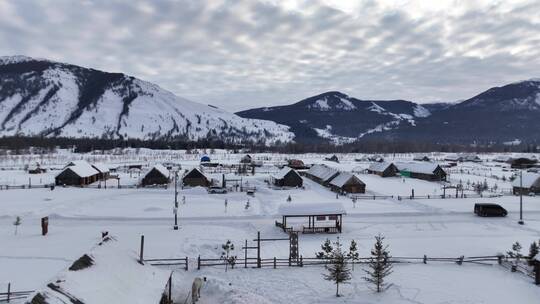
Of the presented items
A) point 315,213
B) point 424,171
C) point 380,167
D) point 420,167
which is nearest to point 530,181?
point 424,171

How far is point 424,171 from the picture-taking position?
275ft

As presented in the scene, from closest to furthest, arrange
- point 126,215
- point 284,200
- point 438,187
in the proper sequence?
point 126,215
point 284,200
point 438,187

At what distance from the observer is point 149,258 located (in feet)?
93.5

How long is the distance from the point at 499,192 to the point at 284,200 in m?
34.5

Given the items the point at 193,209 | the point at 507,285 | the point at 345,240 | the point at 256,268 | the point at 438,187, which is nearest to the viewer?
the point at 507,285

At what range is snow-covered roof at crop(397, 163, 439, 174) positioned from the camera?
81.9 metres

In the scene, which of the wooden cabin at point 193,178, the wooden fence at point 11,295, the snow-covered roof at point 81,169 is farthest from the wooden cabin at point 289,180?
the wooden fence at point 11,295

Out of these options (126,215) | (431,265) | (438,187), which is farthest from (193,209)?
(438,187)

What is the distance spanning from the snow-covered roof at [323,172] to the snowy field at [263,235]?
639 centimetres

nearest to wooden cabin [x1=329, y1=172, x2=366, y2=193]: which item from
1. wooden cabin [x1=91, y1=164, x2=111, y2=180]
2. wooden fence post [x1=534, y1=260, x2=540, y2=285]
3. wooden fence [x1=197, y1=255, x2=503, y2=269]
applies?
wooden fence [x1=197, y1=255, x2=503, y2=269]

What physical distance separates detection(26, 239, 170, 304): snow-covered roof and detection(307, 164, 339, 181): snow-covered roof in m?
53.3

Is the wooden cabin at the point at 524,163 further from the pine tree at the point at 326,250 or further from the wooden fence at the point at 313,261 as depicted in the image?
the pine tree at the point at 326,250

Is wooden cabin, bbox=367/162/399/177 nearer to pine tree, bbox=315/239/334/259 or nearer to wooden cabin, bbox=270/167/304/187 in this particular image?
wooden cabin, bbox=270/167/304/187

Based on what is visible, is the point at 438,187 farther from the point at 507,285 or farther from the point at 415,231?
the point at 507,285
